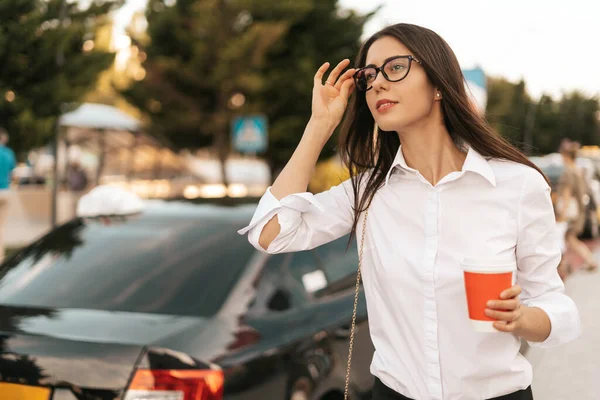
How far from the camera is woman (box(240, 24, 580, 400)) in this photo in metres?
1.95

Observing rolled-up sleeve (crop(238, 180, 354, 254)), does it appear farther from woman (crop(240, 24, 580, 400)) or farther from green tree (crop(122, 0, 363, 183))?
green tree (crop(122, 0, 363, 183))

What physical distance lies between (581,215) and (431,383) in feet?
33.4

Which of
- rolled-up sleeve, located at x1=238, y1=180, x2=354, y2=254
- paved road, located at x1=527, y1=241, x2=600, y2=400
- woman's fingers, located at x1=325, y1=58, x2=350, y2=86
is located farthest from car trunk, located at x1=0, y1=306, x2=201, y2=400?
paved road, located at x1=527, y1=241, x2=600, y2=400

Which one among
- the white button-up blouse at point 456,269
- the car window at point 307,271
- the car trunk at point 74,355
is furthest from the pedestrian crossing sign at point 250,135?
the white button-up blouse at point 456,269

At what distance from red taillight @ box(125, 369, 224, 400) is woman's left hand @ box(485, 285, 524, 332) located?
4.53 ft

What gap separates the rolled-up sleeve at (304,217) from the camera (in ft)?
6.75

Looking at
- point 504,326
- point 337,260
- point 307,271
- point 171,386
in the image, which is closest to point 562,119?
point 337,260

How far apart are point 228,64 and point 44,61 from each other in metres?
13.1

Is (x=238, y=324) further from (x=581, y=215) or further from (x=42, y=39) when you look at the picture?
(x=581, y=215)

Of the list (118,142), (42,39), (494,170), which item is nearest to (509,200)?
(494,170)

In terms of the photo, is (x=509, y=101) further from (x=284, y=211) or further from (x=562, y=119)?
(x=284, y=211)

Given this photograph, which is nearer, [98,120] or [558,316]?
[558,316]

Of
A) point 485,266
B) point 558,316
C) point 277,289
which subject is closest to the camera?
point 485,266

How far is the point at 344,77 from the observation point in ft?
7.14
